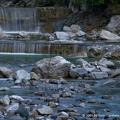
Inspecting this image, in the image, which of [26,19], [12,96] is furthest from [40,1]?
[12,96]

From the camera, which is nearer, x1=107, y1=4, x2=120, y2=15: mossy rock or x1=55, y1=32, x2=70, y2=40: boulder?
x1=55, y1=32, x2=70, y2=40: boulder

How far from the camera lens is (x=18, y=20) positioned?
3634 centimetres

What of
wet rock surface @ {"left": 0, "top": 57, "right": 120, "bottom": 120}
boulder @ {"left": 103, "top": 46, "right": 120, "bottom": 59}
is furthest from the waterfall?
wet rock surface @ {"left": 0, "top": 57, "right": 120, "bottom": 120}

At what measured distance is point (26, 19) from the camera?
36656 mm

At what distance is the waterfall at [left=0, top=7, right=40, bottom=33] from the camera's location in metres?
35.5

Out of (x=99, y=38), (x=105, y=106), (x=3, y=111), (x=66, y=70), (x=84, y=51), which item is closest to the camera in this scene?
(x=3, y=111)

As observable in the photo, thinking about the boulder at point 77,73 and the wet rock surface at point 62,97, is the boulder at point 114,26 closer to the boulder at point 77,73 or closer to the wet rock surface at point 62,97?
the wet rock surface at point 62,97

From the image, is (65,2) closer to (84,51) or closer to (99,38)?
(99,38)

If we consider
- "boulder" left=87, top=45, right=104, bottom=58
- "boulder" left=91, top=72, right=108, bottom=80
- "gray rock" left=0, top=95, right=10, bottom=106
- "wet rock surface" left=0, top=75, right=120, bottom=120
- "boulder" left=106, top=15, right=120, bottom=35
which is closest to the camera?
"wet rock surface" left=0, top=75, right=120, bottom=120

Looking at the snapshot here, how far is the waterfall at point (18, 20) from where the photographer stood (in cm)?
3550

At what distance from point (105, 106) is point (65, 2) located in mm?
29425

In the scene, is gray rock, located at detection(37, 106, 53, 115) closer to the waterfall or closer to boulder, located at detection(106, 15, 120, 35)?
boulder, located at detection(106, 15, 120, 35)

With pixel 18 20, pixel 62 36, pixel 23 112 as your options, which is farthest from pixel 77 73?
A: pixel 18 20

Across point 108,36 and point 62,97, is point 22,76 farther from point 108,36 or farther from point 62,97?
point 108,36
